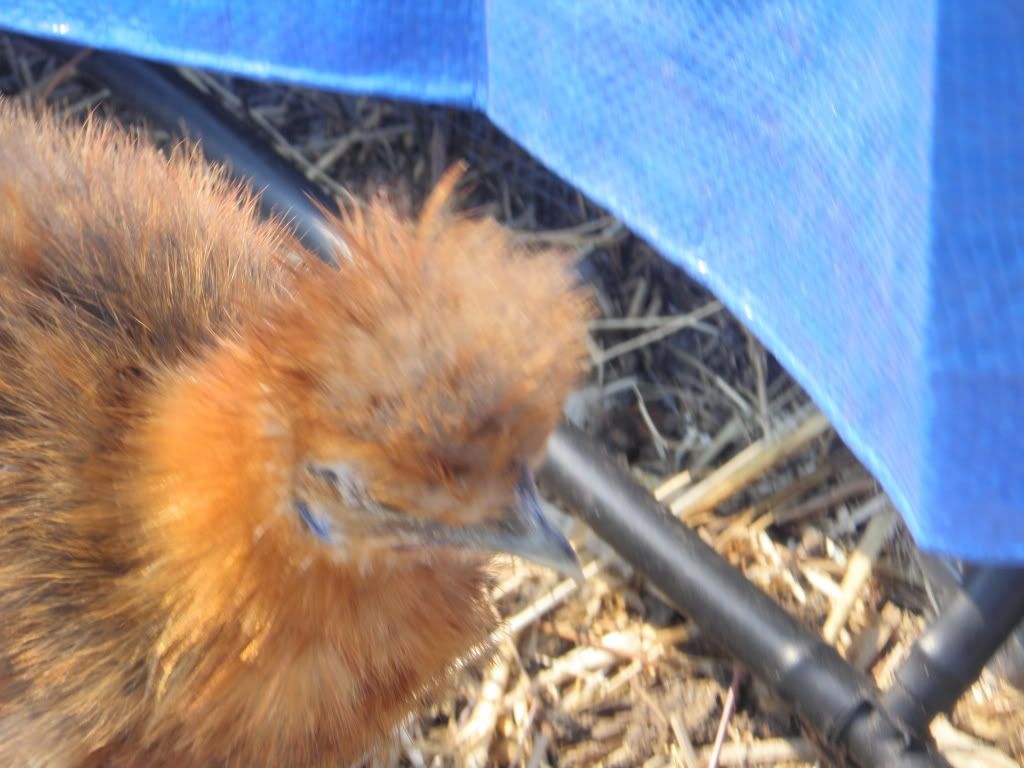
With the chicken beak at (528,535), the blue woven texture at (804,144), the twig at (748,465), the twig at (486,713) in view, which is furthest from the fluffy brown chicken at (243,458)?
the twig at (748,465)

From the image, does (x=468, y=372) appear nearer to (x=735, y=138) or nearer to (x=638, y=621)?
(x=735, y=138)

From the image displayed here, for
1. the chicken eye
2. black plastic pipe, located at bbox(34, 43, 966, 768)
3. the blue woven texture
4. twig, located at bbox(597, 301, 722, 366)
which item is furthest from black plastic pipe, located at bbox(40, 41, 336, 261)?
the chicken eye

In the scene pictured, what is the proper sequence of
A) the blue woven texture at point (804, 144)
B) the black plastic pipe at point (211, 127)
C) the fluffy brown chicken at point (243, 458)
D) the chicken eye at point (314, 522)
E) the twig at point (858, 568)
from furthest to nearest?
the black plastic pipe at point (211, 127), the twig at point (858, 568), the blue woven texture at point (804, 144), the chicken eye at point (314, 522), the fluffy brown chicken at point (243, 458)

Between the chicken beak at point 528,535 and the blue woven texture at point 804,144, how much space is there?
0.57m

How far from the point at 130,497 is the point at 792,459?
1420 mm

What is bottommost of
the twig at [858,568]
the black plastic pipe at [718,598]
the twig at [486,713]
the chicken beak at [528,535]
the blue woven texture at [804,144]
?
the twig at [486,713]

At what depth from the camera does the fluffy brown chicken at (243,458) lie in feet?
3.23

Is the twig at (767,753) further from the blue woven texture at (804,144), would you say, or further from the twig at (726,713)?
the blue woven texture at (804,144)

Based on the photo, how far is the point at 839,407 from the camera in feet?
5.38

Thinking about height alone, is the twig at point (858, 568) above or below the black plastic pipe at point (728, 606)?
above

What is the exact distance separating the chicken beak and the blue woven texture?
1.87ft

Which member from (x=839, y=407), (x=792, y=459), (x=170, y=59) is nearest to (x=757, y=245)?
(x=839, y=407)

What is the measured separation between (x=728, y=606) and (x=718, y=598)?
2cm

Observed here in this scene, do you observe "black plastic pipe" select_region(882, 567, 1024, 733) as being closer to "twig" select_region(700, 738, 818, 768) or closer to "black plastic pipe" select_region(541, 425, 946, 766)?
"black plastic pipe" select_region(541, 425, 946, 766)
